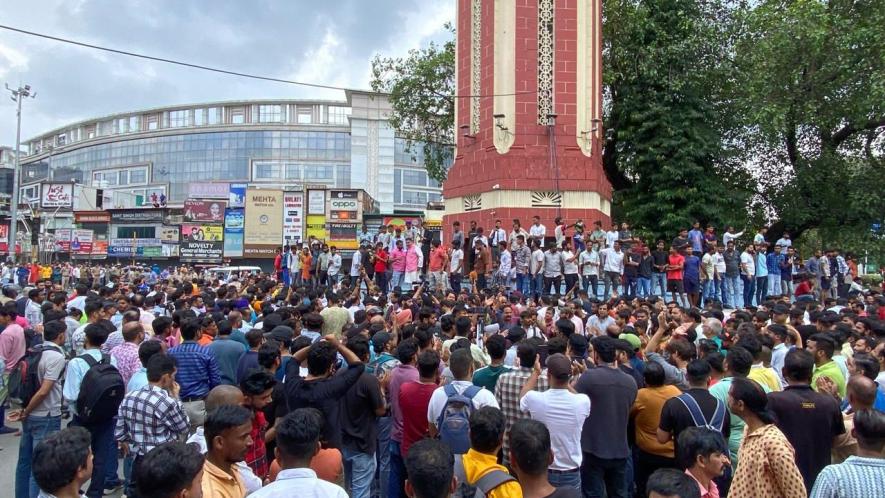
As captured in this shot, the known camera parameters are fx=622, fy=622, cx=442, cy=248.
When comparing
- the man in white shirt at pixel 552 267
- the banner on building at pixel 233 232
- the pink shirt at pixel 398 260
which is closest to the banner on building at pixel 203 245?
the banner on building at pixel 233 232

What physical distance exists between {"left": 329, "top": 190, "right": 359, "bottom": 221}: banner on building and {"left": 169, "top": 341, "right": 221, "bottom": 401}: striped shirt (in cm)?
4085

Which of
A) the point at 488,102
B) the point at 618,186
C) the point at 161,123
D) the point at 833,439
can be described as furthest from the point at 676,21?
the point at 161,123

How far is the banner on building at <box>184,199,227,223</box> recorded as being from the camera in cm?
5009

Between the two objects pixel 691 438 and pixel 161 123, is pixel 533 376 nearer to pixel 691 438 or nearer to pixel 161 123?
pixel 691 438

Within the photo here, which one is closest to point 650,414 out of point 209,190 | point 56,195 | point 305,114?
point 56,195

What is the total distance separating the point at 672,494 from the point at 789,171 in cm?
Result: 2676

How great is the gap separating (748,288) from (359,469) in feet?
47.7

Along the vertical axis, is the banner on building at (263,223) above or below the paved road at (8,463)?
above

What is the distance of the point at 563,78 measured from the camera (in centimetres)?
1920

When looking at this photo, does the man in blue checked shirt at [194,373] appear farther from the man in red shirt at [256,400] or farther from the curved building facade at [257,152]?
the curved building facade at [257,152]

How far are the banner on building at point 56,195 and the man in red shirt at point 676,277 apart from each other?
59583 millimetres

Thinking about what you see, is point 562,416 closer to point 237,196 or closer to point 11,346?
point 11,346

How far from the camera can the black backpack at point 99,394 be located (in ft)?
17.2

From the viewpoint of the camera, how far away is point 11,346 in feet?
24.3
